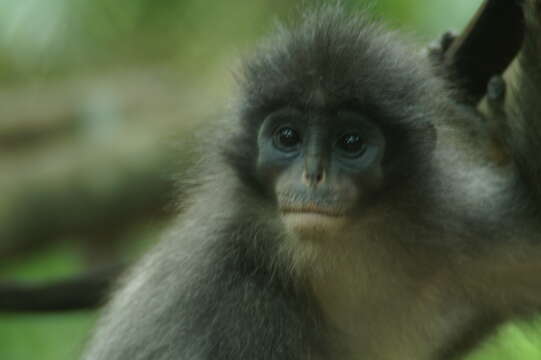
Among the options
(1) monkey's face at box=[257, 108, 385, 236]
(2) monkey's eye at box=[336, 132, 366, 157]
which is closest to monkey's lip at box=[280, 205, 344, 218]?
(1) monkey's face at box=[257, 108, 385, 236]

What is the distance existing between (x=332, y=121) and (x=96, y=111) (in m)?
5.12

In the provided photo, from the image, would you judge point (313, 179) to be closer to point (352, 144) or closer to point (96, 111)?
point (352, 144)

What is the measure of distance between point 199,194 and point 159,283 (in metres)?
0.43

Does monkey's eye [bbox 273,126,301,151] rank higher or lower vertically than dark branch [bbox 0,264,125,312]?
higher

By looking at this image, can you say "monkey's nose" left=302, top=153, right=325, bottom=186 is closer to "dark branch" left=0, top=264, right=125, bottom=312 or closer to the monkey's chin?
the monkey's chin

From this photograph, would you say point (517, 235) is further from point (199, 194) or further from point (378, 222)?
point (199, 194)

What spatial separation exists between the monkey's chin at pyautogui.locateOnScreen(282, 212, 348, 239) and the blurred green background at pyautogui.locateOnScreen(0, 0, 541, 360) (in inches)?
127

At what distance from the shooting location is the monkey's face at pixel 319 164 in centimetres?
421

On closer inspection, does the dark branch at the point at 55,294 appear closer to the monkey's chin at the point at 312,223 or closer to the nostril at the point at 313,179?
the monkey's chin at the point at 312,223

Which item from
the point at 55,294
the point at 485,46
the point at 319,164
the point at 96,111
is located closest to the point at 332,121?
the point at 319,164

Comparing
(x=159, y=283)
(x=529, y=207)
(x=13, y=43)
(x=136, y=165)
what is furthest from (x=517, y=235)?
(x=13, y=43)

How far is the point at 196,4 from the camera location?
8.57 metres

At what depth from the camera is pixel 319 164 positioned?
4230 mm

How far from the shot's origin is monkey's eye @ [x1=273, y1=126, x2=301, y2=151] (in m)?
4.38
